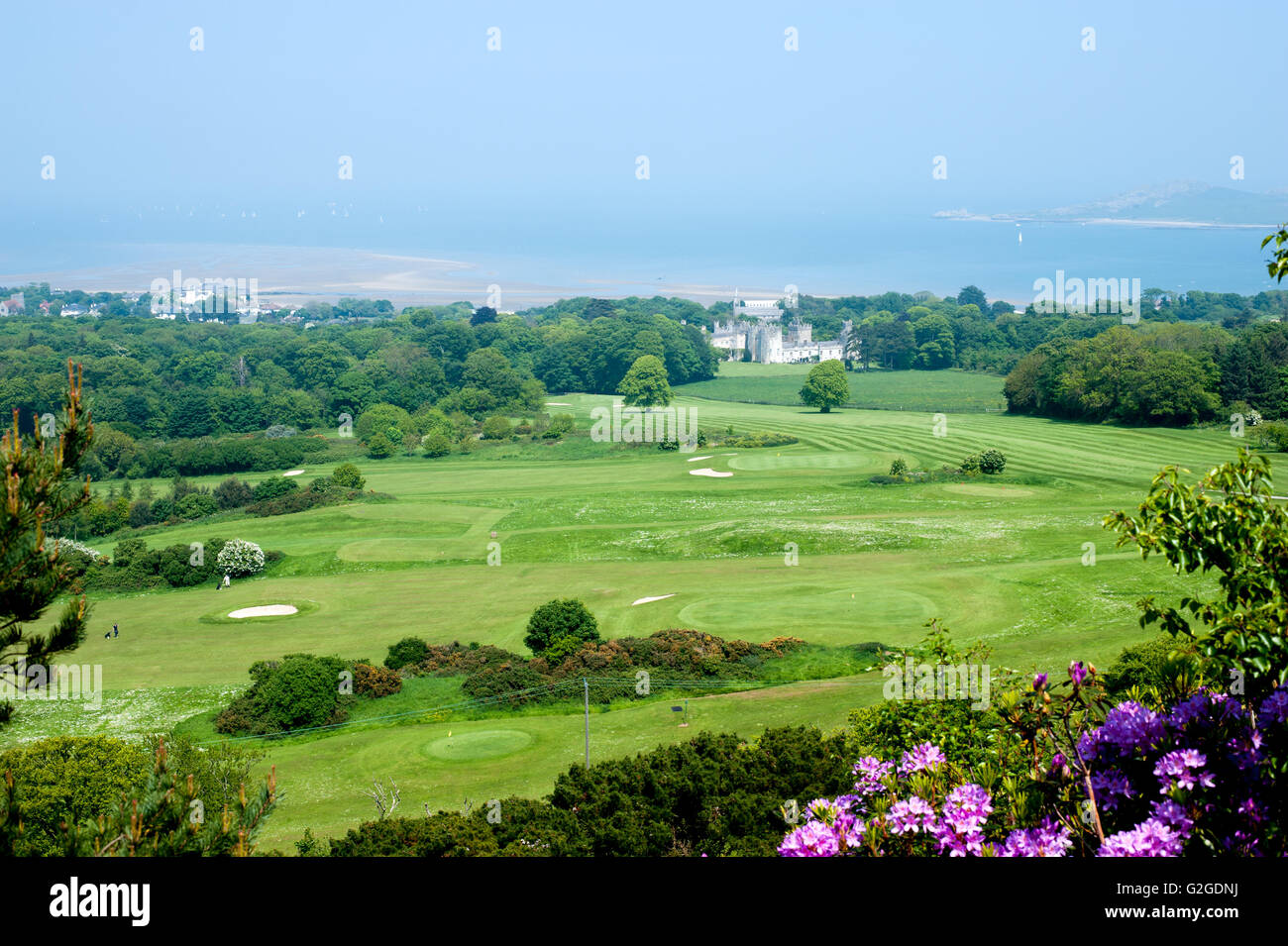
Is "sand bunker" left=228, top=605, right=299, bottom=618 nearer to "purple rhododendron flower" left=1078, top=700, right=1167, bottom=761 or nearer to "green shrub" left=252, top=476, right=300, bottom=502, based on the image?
"green shrub" left=252, top=476, right=300, bottom=502

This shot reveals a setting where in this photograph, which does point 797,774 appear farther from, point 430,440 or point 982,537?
point 430,440

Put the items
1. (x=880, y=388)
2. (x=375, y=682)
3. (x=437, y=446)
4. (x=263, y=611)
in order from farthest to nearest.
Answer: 1. (x=880, y=388)
2. (x=437, y=446)
3. (x=263, y=611)
4. (x=375, y=682)

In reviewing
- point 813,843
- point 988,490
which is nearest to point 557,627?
point 813,843

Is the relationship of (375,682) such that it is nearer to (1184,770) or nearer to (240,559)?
(240,559)

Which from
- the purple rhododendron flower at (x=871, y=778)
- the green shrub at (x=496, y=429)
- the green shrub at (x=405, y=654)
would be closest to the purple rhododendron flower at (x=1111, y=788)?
the purple rhododendron flower at (x=871, y=778)

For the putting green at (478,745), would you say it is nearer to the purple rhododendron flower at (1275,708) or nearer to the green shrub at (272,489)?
the purple rhododendron flower at (1275,708)

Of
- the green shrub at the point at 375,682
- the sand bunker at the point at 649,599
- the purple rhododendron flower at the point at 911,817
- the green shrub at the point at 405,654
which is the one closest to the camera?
the purple rhododendron flower at the point at 911,817
